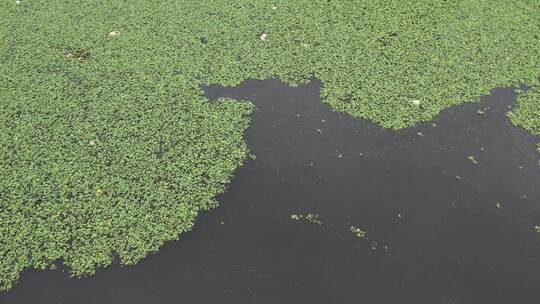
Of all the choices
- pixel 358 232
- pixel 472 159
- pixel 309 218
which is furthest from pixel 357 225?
pixel 472 159

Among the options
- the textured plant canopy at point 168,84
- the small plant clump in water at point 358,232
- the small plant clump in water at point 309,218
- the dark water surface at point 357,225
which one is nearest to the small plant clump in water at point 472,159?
the dark water surface at point 357,225

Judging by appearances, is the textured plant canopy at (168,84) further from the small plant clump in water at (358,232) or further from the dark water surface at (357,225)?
the small plant clump in water at (358,232)

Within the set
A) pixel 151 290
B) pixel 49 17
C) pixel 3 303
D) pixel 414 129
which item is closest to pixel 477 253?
pixel 414 129

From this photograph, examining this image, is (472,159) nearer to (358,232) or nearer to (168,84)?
(358,232)

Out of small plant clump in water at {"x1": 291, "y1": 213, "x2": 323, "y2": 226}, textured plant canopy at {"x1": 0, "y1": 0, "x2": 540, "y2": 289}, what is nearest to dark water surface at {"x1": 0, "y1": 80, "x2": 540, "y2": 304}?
small plant clump in water at {"x1": 291, "y1": 213, "x2": 323, "y2": 226}

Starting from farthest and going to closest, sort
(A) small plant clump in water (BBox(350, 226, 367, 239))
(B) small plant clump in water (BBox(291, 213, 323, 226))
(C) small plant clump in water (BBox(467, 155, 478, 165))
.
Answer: (C) small plant clump in water (BBox(467, 155, 478, 165)), (B) small plant clump in water (BBox(291, 213, 323, 226)), (A) small plant clump in water (BBox(350, 226, 367, 239))

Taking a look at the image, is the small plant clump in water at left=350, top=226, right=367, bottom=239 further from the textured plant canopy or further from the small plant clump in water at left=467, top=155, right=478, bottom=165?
the small plant clump in water at left=467, top=155, right=478, bottom=165
